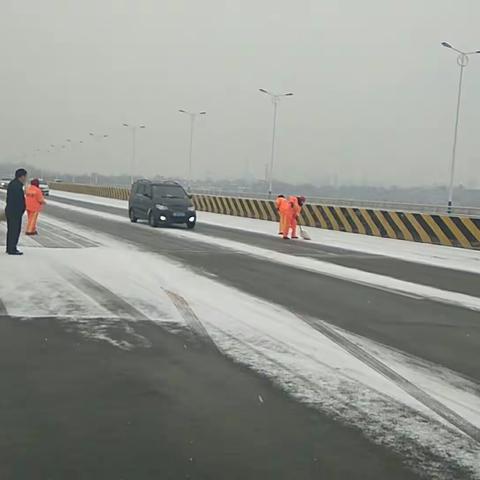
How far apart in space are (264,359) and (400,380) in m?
1.31

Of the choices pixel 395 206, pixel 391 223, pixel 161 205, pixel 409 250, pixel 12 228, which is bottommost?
pixel 409 250

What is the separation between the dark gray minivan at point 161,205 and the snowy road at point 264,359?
11.9 meters

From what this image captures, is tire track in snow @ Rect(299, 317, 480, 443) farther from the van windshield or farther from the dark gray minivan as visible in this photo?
the van windshield

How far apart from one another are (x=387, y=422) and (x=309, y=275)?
822 centimetres

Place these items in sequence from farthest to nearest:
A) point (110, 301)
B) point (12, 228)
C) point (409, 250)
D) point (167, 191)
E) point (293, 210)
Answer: point (167, 191)
point (293, 210)
point (409, 250)
point (12, 228)
point (110, 301)

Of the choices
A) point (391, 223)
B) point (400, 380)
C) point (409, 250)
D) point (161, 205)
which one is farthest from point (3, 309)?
point (391, 223)

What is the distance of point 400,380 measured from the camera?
589cm

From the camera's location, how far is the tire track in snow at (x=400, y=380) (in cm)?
478

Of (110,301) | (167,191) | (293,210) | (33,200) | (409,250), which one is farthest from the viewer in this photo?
(167,191)

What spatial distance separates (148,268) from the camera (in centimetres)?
1281

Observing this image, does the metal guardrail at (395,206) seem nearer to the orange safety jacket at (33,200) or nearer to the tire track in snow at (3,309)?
the orange safety jacket at (33,200)

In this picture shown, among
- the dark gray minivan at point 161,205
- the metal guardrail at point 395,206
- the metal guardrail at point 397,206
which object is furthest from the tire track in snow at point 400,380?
the metal guardrail at point 397,206

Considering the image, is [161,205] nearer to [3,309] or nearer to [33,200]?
[33,200]

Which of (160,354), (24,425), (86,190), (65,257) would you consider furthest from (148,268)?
(86,190)
